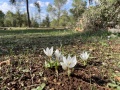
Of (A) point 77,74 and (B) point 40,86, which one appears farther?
(A) point 77,74

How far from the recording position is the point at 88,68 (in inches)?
93.0

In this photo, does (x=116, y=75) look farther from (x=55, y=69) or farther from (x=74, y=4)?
(x=74, y=4)

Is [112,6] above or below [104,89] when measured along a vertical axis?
above

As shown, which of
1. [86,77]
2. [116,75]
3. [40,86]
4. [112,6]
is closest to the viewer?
[40,86]

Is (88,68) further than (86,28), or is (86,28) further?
(86,28)

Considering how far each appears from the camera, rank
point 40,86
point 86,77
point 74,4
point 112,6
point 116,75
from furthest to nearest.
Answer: point 74,4 < point 112,6 < point 116,75 < point 86,77 < point 40,86

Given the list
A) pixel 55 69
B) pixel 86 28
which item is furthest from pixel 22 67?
pixel 86 28

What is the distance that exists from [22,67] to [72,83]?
2.03 feet

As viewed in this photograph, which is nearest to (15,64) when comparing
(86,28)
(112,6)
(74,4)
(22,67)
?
(22,67)

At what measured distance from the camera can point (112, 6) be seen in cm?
1105

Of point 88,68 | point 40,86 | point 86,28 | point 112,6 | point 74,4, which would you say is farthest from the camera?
point 74,4

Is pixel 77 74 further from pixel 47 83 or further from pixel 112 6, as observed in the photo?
pixel 112 6

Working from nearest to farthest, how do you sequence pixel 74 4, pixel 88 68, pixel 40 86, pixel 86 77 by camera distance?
pixel 40 86
pixel 86 77
pixel 88 68
pixel 74 4

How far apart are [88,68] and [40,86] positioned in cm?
72
